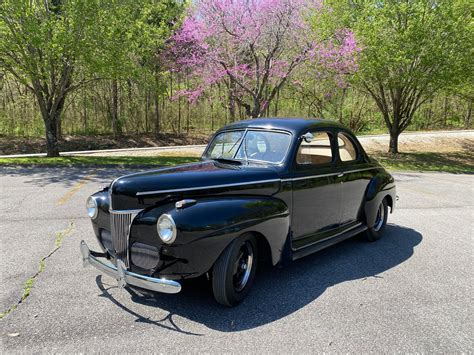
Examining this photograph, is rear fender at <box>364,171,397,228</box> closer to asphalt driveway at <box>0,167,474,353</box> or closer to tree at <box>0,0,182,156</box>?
asphalt driveway at <box>0,167,474,353</box>

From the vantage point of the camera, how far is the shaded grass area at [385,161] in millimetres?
13578

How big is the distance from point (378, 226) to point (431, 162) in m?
15.0

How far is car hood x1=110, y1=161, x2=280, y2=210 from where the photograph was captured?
3359 mm

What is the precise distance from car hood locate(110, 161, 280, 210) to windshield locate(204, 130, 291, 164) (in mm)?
259

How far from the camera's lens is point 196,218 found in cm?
315

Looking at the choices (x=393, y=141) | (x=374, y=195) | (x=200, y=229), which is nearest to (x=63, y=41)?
(x=374, y=195)

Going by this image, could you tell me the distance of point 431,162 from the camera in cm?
1844

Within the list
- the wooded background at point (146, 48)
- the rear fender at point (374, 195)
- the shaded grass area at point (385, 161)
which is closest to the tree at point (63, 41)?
the wooded background at point (146, 48)

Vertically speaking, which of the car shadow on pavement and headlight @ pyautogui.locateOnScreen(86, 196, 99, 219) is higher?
headlight @ pyautogui.locateOnScreen(86, 196, 99, 219)

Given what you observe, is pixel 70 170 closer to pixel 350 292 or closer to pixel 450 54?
pixel 350 292

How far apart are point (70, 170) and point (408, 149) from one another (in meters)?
19.5

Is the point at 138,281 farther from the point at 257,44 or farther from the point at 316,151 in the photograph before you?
the point at 257,44

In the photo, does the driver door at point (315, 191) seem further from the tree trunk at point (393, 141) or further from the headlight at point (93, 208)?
the tree trunk at point (393, 141)

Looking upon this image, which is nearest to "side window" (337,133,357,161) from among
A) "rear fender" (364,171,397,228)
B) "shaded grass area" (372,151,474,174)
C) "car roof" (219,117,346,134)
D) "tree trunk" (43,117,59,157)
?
"car roof" (219,117,346,134)
